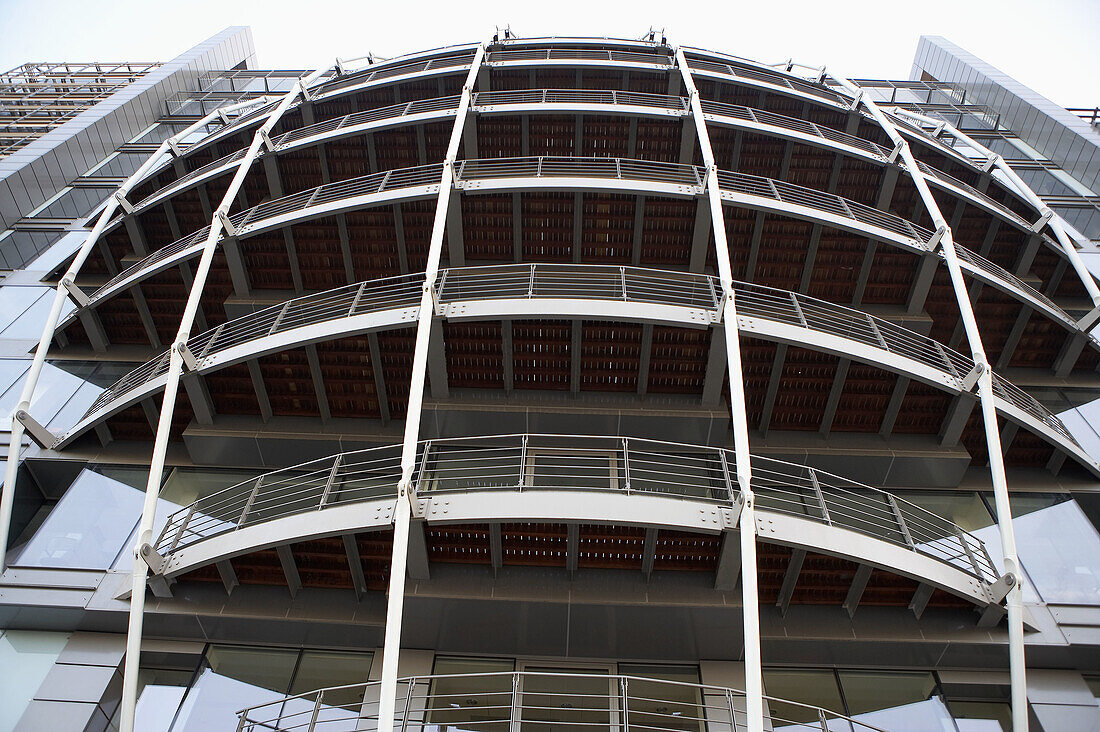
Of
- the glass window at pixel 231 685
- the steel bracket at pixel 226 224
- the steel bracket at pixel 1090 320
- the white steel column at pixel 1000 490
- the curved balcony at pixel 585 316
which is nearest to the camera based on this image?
the white steel column at pixel 1000 490

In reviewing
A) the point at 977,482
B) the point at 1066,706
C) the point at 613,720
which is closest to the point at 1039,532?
the point at 977,482

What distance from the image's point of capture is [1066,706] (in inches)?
427

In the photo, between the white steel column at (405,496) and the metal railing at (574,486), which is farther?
the metal railing at (574,486)

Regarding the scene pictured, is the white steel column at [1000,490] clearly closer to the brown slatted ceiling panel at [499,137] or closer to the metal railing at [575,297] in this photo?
the metal railing at [575,297]

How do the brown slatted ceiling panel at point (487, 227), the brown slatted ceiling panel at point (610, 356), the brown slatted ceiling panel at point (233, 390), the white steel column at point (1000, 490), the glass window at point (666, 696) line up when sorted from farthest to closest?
1. the brown slatted ceiling panel at point (487, 227)
2. the brown slatted ceiling panel at point (233, 390)
3. the brown slatted ceiling panel at point (610, 356)
4. the glass window at point (666, 696)
5. the white steel column at point (1000, 490)

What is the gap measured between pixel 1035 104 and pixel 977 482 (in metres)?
19.6

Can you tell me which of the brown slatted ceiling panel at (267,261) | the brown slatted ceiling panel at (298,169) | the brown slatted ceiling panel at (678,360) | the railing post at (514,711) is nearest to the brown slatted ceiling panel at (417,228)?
the brown slatted ceiling panel at (267,261)

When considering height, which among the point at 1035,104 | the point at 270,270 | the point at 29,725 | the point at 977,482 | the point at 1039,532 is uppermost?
the point at 1035,104

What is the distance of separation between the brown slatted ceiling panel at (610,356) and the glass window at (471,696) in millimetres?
5705

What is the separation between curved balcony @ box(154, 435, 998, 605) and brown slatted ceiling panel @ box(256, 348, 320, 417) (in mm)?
1429

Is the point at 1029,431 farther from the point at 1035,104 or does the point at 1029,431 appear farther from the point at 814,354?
the point at 1035,104

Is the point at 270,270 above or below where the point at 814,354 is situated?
above

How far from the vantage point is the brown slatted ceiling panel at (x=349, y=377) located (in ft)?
43.8

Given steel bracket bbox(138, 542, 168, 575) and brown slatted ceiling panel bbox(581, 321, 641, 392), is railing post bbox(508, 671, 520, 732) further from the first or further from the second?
steel bracket bbox(138, 542, 168, 575)
